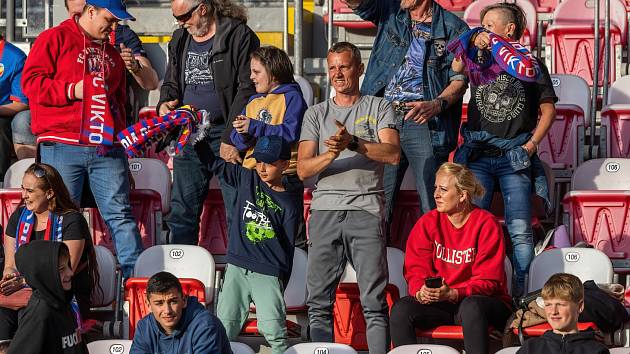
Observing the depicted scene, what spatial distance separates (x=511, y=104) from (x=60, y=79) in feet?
8.07

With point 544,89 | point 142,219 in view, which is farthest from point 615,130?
point 142,219

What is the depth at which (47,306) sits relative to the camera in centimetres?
682

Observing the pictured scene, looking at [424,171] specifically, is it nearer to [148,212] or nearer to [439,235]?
→ [439,235]

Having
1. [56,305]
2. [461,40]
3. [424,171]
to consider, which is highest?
[461,40]

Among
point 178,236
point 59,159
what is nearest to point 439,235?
point 178,236

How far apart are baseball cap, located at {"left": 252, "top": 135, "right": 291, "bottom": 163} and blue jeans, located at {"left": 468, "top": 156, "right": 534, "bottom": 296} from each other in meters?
1.13

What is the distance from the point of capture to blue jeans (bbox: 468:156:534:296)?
761cm

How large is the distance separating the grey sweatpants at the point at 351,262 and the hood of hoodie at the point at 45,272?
1.19 m

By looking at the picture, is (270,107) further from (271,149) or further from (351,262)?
(351,262)

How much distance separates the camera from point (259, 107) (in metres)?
7.51

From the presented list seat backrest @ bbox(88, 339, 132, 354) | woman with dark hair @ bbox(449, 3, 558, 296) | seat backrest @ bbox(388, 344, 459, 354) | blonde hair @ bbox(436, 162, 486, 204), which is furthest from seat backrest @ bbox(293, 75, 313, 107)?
seat backrest @ bbox(388, 344, 459, 354)

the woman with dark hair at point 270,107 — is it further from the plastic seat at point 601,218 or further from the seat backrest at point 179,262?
the plastic seat at point 601,218

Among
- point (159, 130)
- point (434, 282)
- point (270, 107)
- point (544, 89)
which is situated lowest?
point (434, 282)

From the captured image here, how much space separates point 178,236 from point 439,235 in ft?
5.48
